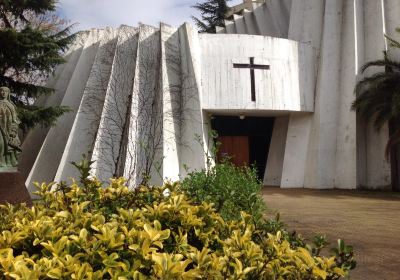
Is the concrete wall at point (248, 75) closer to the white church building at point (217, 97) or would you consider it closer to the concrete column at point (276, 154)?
the white church building at point (217, 97)

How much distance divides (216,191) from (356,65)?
1266 cm

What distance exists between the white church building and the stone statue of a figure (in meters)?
4.25

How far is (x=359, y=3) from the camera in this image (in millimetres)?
17250

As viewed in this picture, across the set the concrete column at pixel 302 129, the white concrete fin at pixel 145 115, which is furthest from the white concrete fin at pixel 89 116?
the concrete column at pixel 302 129

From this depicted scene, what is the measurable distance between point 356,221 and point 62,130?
10751 mm

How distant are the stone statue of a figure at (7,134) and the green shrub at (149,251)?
19.5 feet

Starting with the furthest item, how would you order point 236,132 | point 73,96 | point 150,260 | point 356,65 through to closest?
point 236,132 < point 356,65 < point 73,96 < point 150,260

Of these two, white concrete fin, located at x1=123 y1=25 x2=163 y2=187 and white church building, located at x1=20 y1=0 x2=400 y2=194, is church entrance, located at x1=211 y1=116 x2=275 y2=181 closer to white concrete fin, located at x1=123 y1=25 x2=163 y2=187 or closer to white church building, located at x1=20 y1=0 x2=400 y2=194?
white church building, located at x1=20 y1=0 x2=400 y2=194

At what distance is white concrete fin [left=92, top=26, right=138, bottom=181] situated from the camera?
12.9 metres

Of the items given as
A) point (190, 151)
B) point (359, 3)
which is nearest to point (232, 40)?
point (190, 151)

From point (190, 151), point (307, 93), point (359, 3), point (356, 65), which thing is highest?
point (359, 3)

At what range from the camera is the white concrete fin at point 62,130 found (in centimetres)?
1402

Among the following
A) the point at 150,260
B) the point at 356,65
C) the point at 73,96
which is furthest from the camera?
the point at 356,65

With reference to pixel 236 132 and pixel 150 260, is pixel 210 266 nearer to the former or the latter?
pixel 150 260
